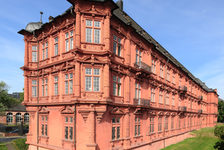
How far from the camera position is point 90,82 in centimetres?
1611

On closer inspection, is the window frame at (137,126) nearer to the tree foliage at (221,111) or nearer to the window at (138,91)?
the window at (138,91)

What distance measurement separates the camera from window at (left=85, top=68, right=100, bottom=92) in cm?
1603

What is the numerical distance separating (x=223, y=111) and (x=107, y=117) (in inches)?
3518

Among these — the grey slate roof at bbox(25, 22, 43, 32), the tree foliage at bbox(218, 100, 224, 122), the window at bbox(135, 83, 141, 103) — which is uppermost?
the grey slate roof at bbox(25, 22, 43, 32)

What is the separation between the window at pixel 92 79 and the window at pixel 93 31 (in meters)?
3.04

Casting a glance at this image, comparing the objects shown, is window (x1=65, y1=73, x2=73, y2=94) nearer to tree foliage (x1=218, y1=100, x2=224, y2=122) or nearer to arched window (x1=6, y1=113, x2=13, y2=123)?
arched window (x1=6, y1=113, x2=13, y2=123)

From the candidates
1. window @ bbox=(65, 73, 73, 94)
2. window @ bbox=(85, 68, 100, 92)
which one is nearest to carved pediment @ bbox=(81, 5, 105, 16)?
window @ bbox=(85, 68, 100, 92)

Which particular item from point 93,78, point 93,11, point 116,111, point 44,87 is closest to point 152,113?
point 116,111

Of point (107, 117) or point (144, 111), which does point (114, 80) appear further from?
point (144, 111)

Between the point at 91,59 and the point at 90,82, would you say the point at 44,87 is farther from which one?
the point at 91,59

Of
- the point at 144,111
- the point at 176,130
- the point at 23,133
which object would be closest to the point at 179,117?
the point at 176,130

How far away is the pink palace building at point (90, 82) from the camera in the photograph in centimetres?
1580

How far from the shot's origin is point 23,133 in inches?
1829

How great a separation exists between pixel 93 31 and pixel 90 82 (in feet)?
17.0
